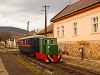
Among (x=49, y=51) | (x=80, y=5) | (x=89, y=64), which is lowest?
(x=89, y=64)

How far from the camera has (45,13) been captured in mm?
51406

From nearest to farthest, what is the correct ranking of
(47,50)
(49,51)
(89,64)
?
1. (89,64)
2. (49,51)
3. (47,50)

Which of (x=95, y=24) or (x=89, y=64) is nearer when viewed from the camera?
(x=89, y=64)

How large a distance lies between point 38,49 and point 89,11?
683cm

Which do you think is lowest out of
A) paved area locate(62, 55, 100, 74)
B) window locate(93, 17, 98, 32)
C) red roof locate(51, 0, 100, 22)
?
paved area locate(62, 55, 100, 74)

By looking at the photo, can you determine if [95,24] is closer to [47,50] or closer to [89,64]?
[47,50]

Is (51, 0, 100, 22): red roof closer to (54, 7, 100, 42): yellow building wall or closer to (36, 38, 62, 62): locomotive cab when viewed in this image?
(54, 7, 100, 42): yellow building wall

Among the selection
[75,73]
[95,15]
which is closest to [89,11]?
[95,15]

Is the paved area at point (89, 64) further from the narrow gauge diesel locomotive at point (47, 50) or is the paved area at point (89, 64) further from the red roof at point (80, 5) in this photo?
the red roof at point (80, 5)

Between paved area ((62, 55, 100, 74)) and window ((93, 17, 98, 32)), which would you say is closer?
paved area ((62, 55, 100, 74))

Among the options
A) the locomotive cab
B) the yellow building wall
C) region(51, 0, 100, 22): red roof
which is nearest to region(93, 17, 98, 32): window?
the yellow building wall

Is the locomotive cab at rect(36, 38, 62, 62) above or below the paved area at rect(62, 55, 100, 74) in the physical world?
above

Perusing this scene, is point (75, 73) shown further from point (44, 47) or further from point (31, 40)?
point (31, 40)

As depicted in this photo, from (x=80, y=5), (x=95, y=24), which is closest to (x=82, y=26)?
(x=95, y=24)
